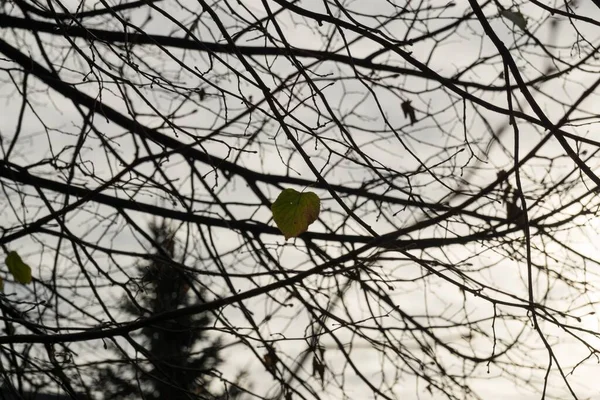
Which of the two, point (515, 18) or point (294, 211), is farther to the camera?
point (515, 18)

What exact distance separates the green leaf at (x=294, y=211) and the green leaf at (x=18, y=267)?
1.52 m

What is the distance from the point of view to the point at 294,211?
7.25 feet

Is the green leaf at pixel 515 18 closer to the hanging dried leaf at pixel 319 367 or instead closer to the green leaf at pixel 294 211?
the green leaf at pixel 294 211

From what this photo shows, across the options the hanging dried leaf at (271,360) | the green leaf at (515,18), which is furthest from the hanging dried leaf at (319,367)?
the green leaf at (515,18)

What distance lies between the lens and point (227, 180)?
4.43m

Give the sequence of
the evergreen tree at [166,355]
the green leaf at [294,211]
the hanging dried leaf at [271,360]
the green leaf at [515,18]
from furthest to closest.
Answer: the hanging dried leaf at [271,360] < the evergreen tree at [166,355] < the green leaf at [515,18] < the green leaf at [294,211]

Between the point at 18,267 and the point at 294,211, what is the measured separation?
1.59 m

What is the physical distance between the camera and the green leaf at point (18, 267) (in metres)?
3.25

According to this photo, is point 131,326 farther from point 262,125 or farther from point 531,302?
point 262,125

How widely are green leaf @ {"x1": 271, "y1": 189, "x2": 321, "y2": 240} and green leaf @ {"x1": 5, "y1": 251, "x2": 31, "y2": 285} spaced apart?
1.52 m

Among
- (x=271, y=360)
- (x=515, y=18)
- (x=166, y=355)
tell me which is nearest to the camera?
(x=515, y=18)

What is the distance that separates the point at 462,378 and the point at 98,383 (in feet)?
6.29

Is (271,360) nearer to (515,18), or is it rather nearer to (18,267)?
(18,267)

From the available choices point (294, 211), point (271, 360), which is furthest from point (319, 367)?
point (294, 211)
